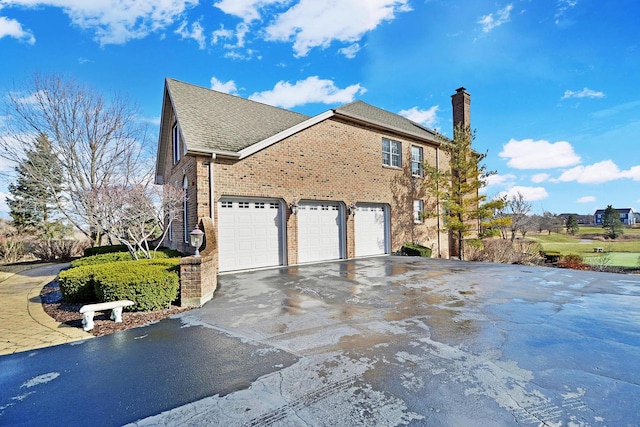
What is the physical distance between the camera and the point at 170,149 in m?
15.4

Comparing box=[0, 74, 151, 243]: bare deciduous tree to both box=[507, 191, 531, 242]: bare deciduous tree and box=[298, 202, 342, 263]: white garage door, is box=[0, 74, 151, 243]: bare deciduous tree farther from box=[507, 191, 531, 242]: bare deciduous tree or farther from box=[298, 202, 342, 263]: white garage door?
box=[507, 191, 531, 242]: bare deciduous tree

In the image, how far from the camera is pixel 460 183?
16734 millimetres

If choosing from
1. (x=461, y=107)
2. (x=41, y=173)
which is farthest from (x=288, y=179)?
(x=41, y=173)

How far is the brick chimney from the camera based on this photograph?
760 inches

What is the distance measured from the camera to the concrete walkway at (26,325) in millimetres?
4731

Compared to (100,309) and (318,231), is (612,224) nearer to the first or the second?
(318,231)

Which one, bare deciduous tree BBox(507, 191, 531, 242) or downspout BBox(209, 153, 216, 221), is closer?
downspout BBox(209, 153, 216, 221)

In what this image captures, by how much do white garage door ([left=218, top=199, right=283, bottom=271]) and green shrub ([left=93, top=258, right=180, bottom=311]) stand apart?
4011 mm

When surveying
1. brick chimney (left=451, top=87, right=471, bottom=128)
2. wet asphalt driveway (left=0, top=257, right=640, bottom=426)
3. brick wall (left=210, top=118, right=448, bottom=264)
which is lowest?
wet asphalt driveway (left=0, top=257, right=640, bottom=426)

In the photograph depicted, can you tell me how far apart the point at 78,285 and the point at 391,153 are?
1395cm

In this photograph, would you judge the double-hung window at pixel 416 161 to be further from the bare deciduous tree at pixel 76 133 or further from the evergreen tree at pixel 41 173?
the evergreen tree at pixel 41 173

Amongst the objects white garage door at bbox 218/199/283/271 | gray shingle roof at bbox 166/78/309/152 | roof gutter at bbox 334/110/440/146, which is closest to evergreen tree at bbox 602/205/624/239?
roof gutter at bbox 334/110/440/146

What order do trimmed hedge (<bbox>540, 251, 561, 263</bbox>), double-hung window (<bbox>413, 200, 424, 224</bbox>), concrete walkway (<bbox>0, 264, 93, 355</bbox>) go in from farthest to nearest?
A: trimmed hedge (<bbox>540, 251, 561, 263</bbox>), double-hung window (<bbox>413, 200, 424, 224</bbox>), concrete walkway (<bbox>0, 264, 93, 355</bbox>)

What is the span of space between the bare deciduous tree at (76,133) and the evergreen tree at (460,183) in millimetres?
16834
